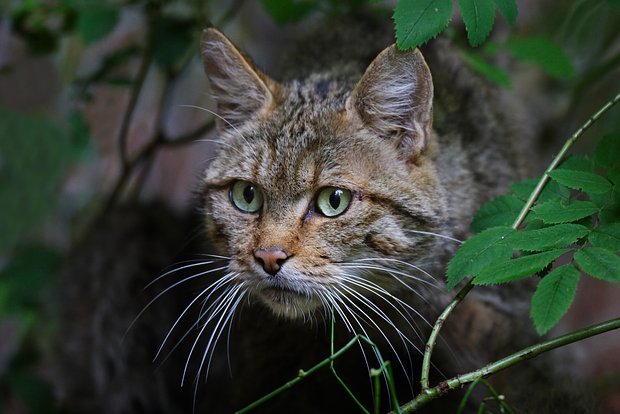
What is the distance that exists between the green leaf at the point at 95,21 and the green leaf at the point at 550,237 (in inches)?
76.9

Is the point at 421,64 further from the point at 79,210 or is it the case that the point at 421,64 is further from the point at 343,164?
the point at 79,210

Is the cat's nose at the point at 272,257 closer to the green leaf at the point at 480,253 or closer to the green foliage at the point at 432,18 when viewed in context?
the green leaf at the point at 480,253

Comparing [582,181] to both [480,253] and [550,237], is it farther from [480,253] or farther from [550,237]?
[480,253]

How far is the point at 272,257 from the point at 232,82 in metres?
0.74

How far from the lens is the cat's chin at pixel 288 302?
230 centimetres

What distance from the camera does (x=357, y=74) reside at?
285cm

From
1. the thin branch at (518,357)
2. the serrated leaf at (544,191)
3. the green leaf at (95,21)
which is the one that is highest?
the green leaf at (95,21)

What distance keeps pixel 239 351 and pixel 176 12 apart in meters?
1.93

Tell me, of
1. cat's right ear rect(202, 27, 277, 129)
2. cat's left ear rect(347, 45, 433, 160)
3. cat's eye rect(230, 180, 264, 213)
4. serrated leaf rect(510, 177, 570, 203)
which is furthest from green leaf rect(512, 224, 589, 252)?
cat's right ear rect(202, 27, 277, 129)

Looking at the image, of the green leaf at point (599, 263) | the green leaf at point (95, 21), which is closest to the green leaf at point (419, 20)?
the green leaf at point (599, 263)

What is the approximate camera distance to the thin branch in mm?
1911

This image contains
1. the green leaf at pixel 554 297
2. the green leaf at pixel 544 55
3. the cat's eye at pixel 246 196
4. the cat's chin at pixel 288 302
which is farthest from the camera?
the green leaf at pixel 544 55

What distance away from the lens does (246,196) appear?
2504 mm

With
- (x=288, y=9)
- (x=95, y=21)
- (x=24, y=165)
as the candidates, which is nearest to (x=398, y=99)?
(x=288, y=9)
